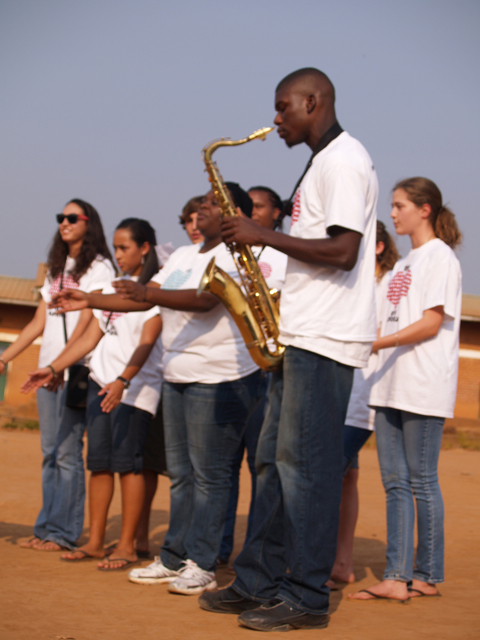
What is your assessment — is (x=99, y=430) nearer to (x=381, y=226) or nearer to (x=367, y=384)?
(x=367, y=384)

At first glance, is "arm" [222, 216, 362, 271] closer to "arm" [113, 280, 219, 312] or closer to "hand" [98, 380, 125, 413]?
"arm" [113, 280, 219, 312]

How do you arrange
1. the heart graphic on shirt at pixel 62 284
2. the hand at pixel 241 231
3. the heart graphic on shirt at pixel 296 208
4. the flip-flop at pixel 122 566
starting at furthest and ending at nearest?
the heart graphic on shirt at pixel 62 284
the flip-flop at pixel 122 566
the heart graphic on shirt at pixel 296 208
the hand at pixel 241 231

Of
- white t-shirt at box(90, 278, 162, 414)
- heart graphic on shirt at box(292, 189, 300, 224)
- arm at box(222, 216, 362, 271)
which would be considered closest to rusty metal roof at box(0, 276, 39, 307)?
white t-shirt at box(90, 278, 162, 414)

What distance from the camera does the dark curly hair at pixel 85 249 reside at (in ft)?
17.4

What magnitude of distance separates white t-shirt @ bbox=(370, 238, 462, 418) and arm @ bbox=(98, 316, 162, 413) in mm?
1580

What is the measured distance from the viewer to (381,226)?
5.00 metres

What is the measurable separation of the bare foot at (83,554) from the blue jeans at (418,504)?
2.01 meters

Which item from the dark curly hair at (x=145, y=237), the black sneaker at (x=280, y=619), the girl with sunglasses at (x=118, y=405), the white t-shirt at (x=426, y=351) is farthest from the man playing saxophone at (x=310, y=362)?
the dark curly hair at (x=145, y=237)

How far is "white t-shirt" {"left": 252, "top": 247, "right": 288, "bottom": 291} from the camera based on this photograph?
4.68 metres

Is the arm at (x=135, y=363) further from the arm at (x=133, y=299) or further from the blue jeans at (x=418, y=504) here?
the blue jeans at (x=418, y=504)

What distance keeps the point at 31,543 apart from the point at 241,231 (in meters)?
A: 3.17

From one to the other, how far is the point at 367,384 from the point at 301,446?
158cm


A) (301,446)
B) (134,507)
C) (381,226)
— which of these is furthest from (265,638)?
(381,226)

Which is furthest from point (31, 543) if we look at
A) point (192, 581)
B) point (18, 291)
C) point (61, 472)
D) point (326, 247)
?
point (18, 291)
